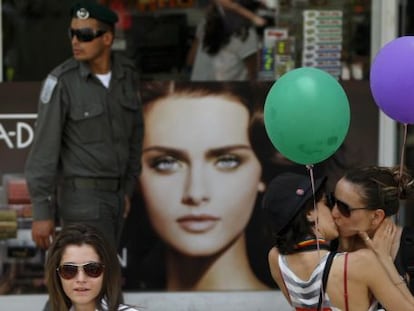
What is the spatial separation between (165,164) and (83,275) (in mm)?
2879

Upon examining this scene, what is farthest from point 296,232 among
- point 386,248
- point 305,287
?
point 386,248

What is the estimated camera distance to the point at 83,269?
3.63m

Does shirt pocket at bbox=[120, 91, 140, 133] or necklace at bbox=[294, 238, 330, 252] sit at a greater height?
shirt pocket at bbox=[120, 91, 140, 133]

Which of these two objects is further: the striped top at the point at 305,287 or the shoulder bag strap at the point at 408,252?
the shoulder bag strap at the point at 408,252

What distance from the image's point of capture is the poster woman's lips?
6516mm

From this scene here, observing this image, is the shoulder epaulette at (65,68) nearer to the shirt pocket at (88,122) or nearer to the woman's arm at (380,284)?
the shirt pocket at (88,122)

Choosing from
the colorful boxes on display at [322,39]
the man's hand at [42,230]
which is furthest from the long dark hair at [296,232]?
the colorful boxes on display at [322,39]

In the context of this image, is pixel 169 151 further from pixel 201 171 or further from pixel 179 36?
pixel 179 36

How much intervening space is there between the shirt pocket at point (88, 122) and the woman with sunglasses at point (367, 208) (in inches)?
80.1

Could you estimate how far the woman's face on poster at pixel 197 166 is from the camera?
6.46 meters

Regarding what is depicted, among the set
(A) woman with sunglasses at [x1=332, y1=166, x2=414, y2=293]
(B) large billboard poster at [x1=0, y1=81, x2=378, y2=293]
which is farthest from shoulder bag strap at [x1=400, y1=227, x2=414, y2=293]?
(B) large billboard poster at [x1=0, y1=81, x2=378, y2=293]

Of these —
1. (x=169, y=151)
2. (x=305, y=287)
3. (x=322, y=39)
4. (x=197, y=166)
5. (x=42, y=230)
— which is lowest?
(x=42, y=230)

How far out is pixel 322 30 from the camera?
6.98 meters

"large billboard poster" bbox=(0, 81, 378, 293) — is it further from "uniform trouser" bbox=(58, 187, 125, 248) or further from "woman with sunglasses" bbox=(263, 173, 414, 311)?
"woman with sunglasses" bbox=(263, 173, 414, 311)
